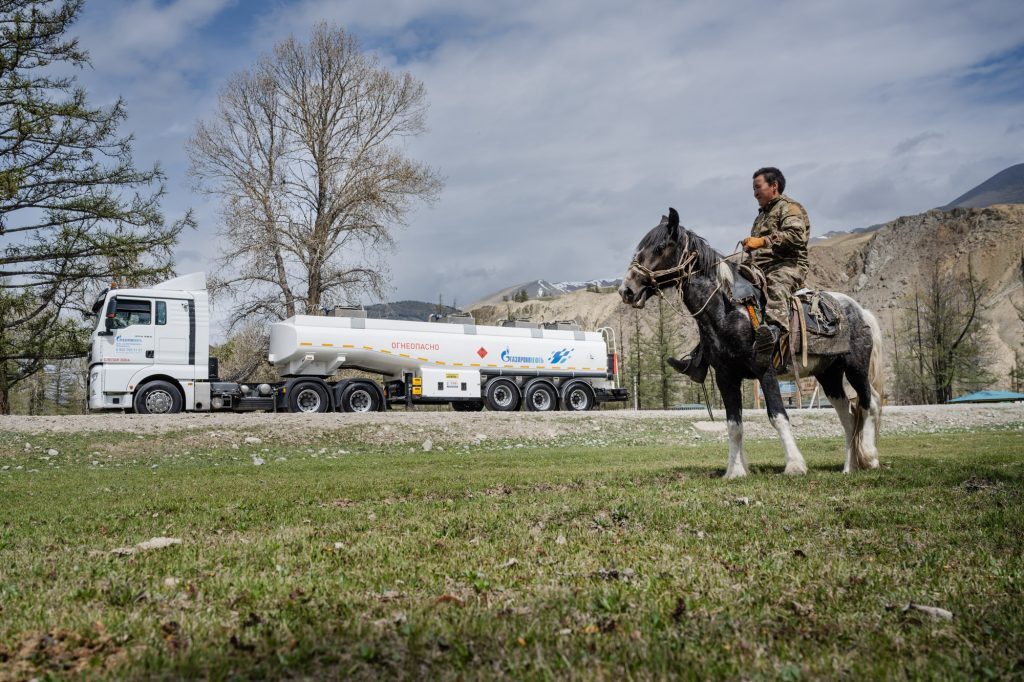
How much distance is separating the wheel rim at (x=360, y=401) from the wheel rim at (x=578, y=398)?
28.5ft

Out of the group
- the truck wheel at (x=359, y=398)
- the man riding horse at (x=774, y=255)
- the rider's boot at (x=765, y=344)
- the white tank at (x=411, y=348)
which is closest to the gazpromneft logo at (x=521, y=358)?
the white tank at (x=411, y=348)

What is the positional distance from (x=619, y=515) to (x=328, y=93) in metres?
34.2

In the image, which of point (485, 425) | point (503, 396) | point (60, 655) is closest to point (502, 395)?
point (503, 396)

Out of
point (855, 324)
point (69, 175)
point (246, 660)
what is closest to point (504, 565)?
point (246, 660)

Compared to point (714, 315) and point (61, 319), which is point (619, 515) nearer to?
point (714, 315)

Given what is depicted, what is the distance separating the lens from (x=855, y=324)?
9289 millimetres

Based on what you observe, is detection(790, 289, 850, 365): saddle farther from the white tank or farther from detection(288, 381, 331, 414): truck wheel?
the white tank

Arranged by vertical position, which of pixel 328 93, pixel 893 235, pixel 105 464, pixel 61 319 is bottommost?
pixel 105 464

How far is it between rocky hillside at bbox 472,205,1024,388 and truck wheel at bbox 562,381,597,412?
166 feet

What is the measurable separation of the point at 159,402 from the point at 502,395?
12.1 metres

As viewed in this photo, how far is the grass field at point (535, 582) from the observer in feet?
8.48

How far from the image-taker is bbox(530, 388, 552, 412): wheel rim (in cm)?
2855

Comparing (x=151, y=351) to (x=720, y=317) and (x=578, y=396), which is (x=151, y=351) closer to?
(x=578, y=396)

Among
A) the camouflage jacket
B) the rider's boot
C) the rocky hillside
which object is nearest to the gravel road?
the camouflage jacket
